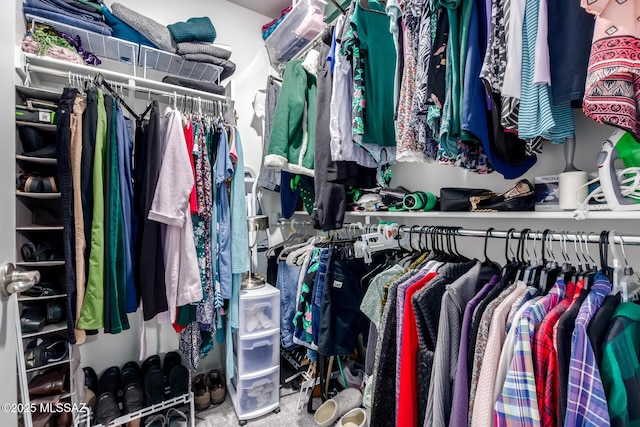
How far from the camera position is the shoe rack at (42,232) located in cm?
117

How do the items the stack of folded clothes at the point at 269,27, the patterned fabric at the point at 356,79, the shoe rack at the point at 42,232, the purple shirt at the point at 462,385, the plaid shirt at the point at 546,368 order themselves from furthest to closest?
the stack of folded clothes at the point at 269,27 < the shoe rack at the point at 42,232 < the patterned fabric at the point at 356,79 < the purple shirt at the point at 462,385 < the plaid shirt at the point at 546,368

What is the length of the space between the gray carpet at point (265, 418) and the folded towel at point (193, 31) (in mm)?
2123

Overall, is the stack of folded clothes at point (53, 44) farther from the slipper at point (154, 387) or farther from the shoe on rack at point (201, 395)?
the shoe on rack at point (201, 395)

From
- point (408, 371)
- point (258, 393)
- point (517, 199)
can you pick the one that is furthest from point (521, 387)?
point (258, 393)

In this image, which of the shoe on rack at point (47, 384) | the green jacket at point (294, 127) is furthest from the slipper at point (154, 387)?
the green jacket at point (294, 127)

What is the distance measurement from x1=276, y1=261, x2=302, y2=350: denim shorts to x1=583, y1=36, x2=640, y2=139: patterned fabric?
139 cm

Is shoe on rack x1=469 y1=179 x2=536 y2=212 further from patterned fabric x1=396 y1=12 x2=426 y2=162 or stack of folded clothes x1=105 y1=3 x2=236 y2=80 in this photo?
stack of folded clothes x1=105 y1=3 x2=236 y2=80

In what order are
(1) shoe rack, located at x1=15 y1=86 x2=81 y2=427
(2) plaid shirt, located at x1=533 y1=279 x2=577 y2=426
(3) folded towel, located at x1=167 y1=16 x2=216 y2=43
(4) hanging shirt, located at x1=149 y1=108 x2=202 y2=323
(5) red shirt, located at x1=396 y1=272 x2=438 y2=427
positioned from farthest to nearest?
1. (3) folded towel, located at x1=167 y1=16 x2=216 y2=43
2. (4) hanging shirt, located at x1=149 y1=108 x2=202 y2=323
3. (1) shoe rack, located at x1=15 y1=86 x2=81 y2=427
4. (5) red shirt, located at x1=396 y1=272 x2=438 y2=427
5. (2) plaid shirt, located at x1=533 y1=279 x2=577 y2=426

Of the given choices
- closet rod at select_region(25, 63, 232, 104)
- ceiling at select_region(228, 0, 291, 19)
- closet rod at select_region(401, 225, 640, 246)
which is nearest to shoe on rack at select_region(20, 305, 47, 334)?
closet rod at select_region(25, 63, 232, 104)

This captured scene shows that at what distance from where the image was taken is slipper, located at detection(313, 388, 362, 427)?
1.43m

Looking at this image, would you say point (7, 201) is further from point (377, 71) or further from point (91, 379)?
point (91, 379)

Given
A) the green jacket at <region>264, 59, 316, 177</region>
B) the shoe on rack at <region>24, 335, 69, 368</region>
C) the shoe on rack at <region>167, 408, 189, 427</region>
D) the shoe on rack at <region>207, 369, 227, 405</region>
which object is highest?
the green jacket at <region>264, 59, 316, 177</region>

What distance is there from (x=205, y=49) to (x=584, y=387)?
6.78 ft

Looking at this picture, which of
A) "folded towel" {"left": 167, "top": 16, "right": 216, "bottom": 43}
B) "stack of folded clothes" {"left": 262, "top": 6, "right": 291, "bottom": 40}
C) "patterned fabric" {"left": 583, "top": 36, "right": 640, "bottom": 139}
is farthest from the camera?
"stack of folded clothes" {"left": 262, "top": 6, "right": 291, "bottom": 40}
